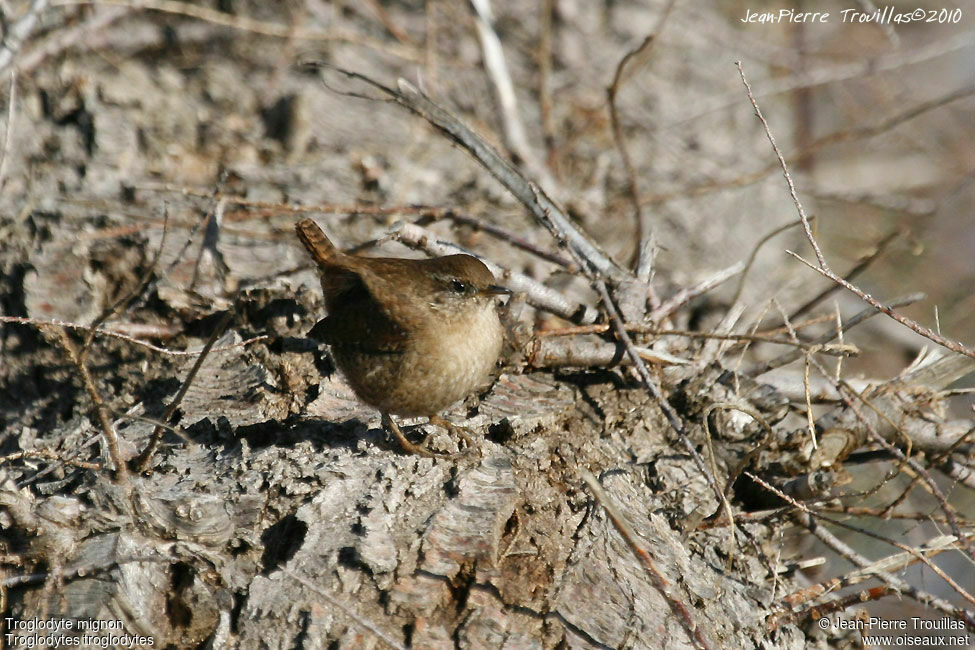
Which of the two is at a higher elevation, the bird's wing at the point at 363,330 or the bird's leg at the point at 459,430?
the bird's wing at the point at 363,330

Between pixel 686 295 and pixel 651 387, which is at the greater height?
pixel 686 295

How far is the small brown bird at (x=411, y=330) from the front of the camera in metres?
2.78

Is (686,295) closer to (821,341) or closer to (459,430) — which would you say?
(821,341)

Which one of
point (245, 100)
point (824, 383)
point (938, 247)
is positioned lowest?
point (824, 383)

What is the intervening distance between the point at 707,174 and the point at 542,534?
3414 mm

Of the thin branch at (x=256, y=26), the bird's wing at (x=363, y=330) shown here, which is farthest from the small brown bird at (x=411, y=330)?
the thin branch at (x=256, y=26)

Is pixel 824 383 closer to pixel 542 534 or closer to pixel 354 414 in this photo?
pixel 542 534

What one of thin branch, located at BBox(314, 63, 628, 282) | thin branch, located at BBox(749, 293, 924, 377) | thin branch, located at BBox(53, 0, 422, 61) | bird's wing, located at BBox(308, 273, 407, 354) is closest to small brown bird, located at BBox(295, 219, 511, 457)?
bird's wing, located at BBox(308, 273, 407, 354)

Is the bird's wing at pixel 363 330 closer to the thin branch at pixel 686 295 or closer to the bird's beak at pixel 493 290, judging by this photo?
the bird's beak at pixel 493 290

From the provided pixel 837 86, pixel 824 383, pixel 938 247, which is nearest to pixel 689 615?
pixel 824 383

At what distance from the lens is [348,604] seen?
2.08 m

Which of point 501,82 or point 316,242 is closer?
point 316,242

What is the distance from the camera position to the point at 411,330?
114 inches

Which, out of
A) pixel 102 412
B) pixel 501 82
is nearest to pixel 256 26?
pixel 501 82
